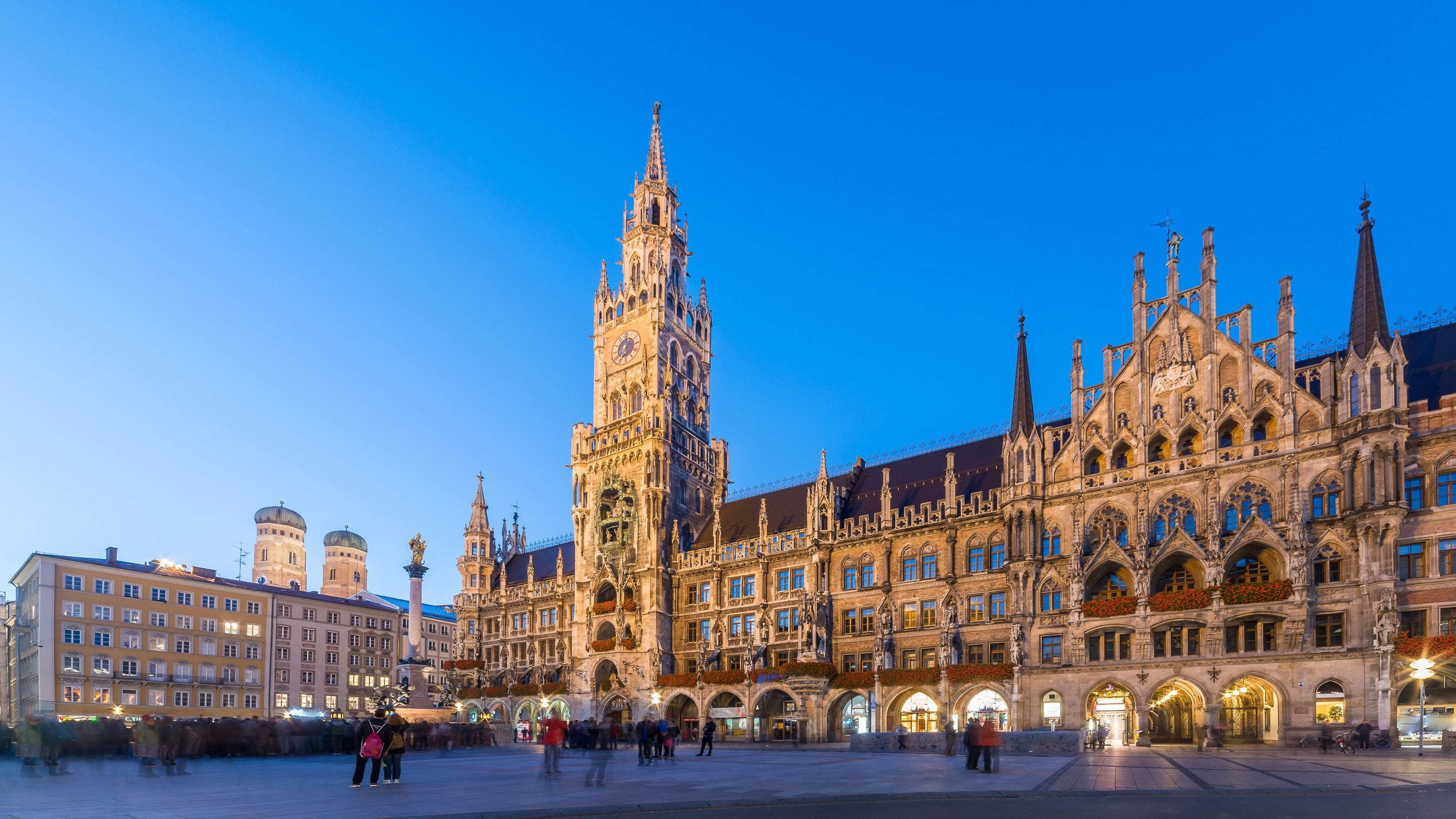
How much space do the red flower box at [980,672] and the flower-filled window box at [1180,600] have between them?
331 inches

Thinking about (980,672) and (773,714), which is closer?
(980,672)

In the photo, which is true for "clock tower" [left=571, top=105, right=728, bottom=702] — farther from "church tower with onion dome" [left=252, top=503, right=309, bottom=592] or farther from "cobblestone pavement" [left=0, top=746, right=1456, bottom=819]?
"church tower with onion dome" [left=252, top=503, right=309, bottom=592]

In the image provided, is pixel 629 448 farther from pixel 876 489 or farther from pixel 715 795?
pixel 715 795

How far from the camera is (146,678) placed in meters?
97.7

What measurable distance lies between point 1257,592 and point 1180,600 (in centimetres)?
358

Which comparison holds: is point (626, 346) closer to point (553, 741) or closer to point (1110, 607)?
point (1110, 607)

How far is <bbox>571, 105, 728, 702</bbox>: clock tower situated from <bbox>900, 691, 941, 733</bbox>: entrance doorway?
1987cm

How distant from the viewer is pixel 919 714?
206ft

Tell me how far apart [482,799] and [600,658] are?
5915 cm

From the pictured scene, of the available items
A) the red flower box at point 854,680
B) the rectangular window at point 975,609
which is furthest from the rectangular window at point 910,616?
the red flower box at point 854,680

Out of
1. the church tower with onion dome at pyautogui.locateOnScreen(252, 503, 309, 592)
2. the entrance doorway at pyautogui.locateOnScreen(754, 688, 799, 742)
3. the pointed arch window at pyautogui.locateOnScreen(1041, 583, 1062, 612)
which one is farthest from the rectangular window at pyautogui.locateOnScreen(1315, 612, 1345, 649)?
the church tower with onion dome at pyautogui.locateOnScreen(252, 503, 309, 592)

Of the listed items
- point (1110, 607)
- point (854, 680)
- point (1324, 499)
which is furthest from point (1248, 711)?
point (854, 680)

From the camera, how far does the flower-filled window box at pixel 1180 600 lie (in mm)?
50719

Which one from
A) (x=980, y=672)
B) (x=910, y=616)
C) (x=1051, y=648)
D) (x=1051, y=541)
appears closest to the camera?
(x=1051, y=648)
